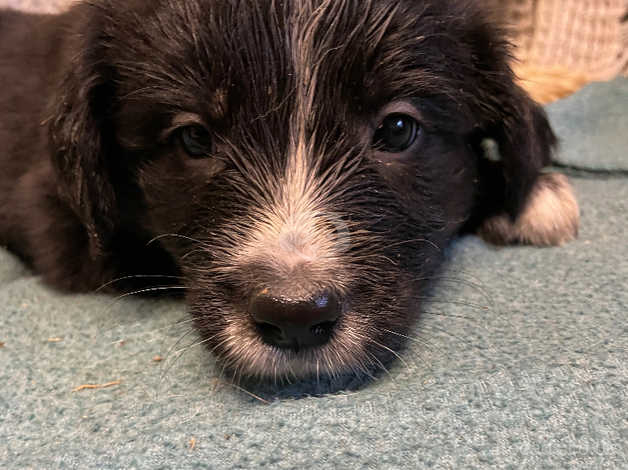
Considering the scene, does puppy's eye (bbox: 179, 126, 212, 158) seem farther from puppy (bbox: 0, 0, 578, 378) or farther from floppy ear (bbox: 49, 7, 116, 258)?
floppy ear (bbox: 49, 7, 116, 258)

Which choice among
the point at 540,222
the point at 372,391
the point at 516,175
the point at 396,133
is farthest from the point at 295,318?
the point at 540,222

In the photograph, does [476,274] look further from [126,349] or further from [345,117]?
[126,349]

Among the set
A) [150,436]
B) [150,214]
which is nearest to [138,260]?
[150,214]

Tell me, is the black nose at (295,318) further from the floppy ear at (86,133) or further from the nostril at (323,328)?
the floppy ear at (86,133)

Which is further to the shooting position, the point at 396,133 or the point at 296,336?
the point at 396,133

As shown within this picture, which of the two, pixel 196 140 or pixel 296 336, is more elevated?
pixel 196 140

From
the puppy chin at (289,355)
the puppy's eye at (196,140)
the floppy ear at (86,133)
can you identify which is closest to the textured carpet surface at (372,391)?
the puppy chin at (289,355)

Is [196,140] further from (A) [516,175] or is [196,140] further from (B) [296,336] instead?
(A) [516,175]
